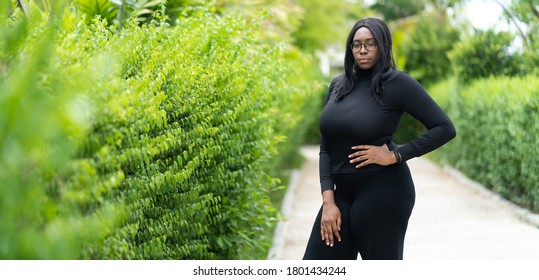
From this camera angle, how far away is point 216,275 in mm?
4355

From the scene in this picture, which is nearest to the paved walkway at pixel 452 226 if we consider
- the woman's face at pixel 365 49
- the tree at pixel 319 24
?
the woman's face at pixel 365 49

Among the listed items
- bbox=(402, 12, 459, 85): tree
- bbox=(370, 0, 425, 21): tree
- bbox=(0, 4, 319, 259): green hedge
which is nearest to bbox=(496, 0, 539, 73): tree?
bbox=(0, 4, 319, 259): green hedge

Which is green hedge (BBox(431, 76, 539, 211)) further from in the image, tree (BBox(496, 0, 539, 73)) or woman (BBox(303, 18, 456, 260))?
woman (BBox(303, 18, 456, 260))

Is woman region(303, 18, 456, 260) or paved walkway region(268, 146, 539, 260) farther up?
woman region(303, 18, 456, 260)

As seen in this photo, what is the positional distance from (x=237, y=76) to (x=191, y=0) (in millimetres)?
2528

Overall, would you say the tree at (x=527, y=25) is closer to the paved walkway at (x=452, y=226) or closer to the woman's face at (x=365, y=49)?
the paved walkway at (x=452, y=226)

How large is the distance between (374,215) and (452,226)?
6.26m

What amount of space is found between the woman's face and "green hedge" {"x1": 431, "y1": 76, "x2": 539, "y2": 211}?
19.7 ft

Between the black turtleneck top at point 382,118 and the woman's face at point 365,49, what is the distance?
102 millimetres

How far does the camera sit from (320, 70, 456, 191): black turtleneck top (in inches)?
170

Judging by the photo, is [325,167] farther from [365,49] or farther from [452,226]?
[452,226]

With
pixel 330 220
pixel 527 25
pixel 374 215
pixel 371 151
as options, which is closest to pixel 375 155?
pixel 371 151

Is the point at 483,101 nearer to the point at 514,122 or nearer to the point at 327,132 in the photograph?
the point at 514,122

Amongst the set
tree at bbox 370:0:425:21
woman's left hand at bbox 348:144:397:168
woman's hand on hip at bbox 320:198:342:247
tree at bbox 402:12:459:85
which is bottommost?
tree at bbox 370:0:425:21
